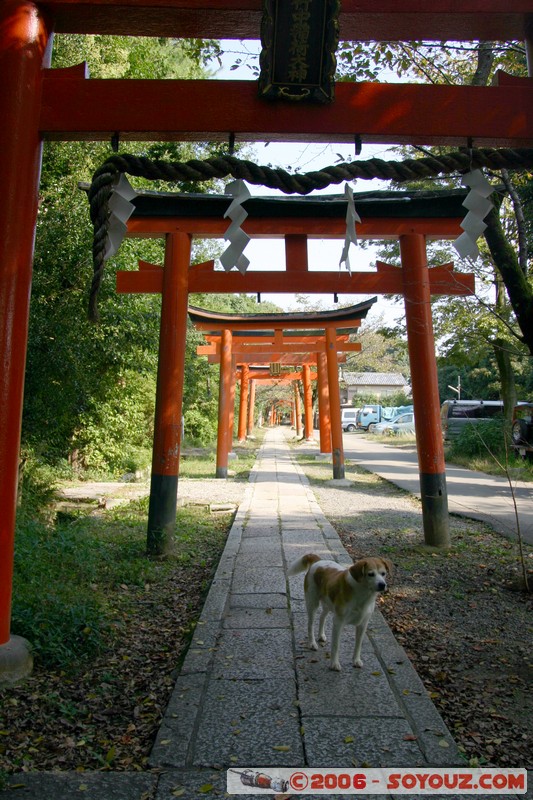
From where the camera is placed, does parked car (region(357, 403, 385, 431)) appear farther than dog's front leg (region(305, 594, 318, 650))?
Yes

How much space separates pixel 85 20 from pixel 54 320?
559cm

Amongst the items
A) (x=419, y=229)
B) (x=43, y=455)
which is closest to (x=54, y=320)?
(x=43, y=455)

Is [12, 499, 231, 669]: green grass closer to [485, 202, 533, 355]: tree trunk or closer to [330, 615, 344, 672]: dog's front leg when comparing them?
[330, 615, 344, 672]: dog's front leg

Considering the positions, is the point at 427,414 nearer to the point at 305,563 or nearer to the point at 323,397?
the point at 305,563

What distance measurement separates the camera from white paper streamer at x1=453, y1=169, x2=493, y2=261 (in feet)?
11.7

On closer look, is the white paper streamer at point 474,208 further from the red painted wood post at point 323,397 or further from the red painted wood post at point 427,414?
the red painted wood post at point 323,397

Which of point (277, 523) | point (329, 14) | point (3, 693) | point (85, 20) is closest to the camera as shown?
point (3, 693)

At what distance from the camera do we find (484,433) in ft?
55.5

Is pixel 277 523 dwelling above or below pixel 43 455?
below

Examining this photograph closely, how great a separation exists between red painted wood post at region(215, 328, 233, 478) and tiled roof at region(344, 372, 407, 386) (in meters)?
44.2

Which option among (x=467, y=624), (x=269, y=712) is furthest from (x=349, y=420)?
(x=269, y=712)

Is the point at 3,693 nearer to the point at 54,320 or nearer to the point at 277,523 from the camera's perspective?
the point at 277,523

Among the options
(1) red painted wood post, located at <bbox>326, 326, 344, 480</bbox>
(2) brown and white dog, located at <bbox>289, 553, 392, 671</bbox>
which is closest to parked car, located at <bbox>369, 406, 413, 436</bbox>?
(1) red painted wood post, located at <bbox>326, 326, 344, 480</bbox>

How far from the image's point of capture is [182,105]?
3.44 metres
